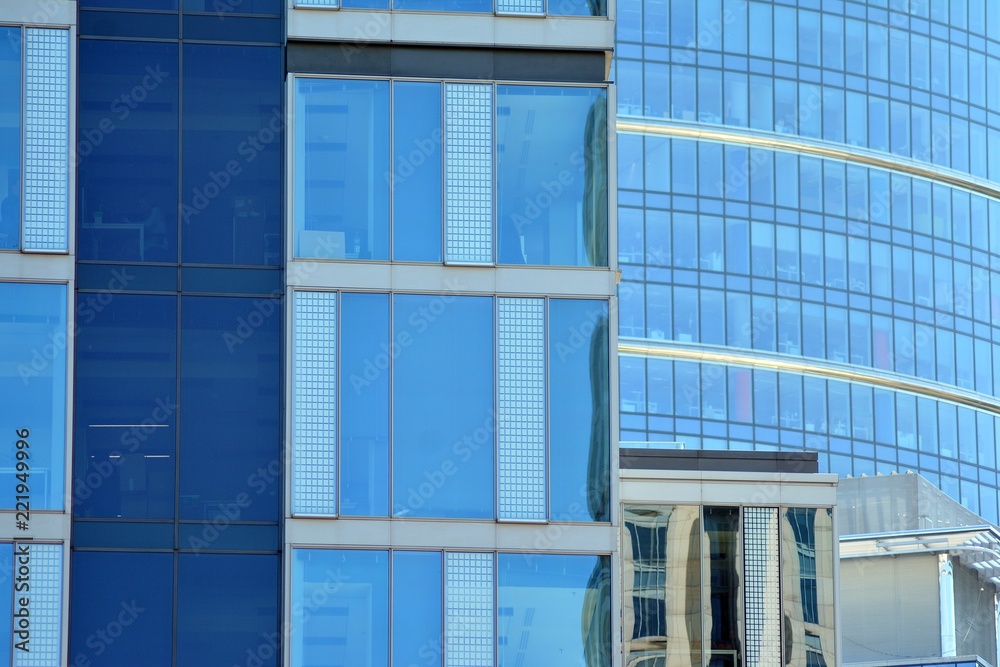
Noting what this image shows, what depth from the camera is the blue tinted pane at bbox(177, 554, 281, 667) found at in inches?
1211

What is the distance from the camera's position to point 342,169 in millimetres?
32125

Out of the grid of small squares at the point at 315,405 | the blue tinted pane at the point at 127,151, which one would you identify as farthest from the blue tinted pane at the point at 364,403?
the blue tinted pane at the point at 127,151

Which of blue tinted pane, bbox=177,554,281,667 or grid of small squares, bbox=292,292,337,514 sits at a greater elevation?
grid of small squares, bbox=292,292,337,514

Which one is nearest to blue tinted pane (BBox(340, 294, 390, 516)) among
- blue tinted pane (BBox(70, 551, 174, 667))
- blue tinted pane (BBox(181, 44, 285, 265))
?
blue tinted pane (BBox(181, 44, 285, 265))

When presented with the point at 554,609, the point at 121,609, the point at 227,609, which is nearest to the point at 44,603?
the point at 121,609

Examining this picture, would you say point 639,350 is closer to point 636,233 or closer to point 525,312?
point 636,233

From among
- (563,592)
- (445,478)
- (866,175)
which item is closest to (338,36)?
(445,478)

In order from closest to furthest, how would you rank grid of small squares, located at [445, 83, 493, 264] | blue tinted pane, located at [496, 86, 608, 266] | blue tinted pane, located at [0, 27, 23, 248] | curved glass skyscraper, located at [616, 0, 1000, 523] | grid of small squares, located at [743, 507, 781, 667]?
blue tinted pane, located at [0, 27, 23, 248] < grid of small squares, located at [445, 83, 493, 264] < blue tinted pane, located at [496, 86, 608, 266] < grid of small squares, located at [743, 507, 781, 667] < curved glass skyscraper, located at [616, 0, 1000, 523]

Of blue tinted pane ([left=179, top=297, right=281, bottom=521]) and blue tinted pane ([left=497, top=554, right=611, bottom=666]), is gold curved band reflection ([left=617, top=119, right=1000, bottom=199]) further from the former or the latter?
blue tinted pane ([left=497, top=554, right=611, bottom=666])

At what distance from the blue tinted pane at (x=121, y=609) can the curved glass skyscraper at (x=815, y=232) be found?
243 ft

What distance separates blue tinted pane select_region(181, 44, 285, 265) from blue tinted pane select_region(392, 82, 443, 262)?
205 centimetres

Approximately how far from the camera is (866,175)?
375 ft

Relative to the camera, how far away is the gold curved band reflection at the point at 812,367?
106 metres

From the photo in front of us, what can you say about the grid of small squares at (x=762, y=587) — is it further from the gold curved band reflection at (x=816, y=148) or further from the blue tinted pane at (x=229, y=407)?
the gold curved band reflection at (x=816, y=148)
